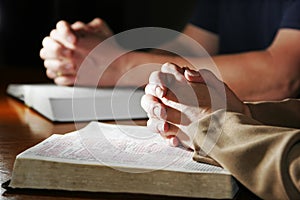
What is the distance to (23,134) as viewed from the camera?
114 centimetres

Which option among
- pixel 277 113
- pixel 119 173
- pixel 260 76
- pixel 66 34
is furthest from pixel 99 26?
pixel 119 173

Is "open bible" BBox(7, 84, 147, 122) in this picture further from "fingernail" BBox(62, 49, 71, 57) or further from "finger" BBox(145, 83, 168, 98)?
"finger" BBox(145, 83, 168, 98)

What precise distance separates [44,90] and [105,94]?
143 mm

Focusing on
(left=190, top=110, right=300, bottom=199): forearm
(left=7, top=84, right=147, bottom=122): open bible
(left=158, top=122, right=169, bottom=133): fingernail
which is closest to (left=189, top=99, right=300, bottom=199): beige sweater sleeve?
(left=190, top=110, right=300, bottom=199): forearm

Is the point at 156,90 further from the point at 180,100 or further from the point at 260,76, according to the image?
the point at 260,76

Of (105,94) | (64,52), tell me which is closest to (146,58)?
(64,52)

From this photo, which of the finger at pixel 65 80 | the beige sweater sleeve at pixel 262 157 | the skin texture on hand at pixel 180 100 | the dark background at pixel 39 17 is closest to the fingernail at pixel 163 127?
the skin texture on hand at pixel 180 100

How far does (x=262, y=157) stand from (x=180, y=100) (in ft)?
0.61

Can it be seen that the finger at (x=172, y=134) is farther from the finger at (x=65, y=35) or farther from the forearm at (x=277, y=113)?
the finger at (x=65, y=35)

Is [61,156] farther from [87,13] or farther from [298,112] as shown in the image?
[87,13]

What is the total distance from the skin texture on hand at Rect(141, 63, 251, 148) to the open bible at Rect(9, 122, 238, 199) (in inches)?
2.4

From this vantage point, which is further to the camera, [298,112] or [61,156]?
[298,112]

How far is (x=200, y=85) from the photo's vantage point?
91 centimetres

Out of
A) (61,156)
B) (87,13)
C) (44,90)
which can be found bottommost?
(87,13)
